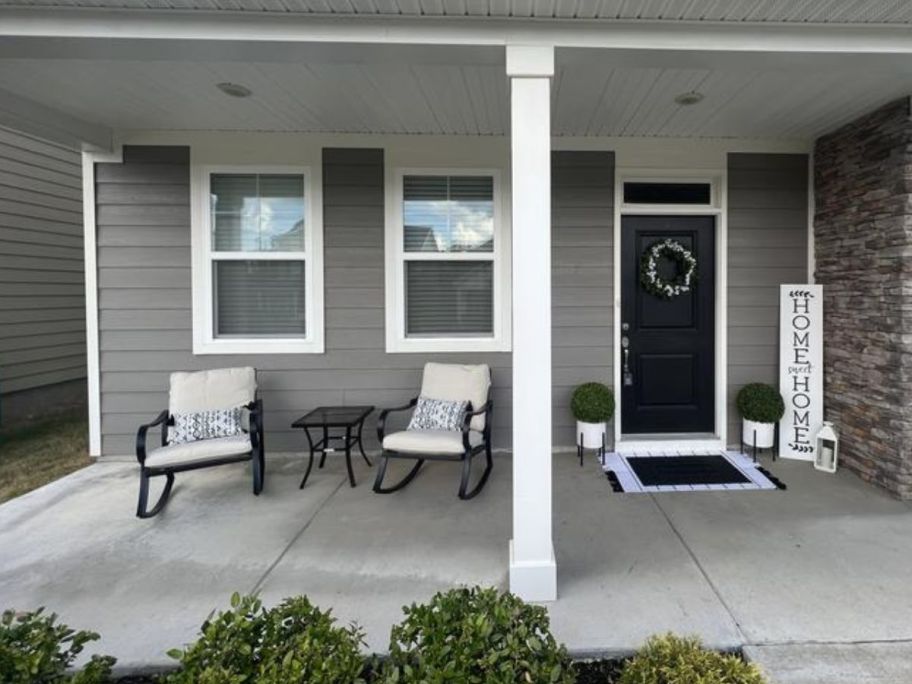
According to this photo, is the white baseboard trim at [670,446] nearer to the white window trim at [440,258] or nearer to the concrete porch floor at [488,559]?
the concrete porch floor at [488,559]

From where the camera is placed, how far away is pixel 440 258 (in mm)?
4199

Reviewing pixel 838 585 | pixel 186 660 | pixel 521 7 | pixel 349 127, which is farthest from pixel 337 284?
pixel 838 585

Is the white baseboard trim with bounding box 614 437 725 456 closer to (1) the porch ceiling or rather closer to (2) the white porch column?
(2) the white porch column

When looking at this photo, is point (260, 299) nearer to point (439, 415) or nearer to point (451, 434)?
point (439, 415)

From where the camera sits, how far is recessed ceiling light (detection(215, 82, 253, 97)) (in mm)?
3107

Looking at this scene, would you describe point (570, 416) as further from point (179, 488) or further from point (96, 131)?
point (96, 131)

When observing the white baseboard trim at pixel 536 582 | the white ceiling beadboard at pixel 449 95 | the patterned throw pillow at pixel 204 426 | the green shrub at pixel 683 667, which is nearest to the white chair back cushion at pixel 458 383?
the patterned throw pillow at pixel 204 426

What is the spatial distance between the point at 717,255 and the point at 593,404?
65.0 inches

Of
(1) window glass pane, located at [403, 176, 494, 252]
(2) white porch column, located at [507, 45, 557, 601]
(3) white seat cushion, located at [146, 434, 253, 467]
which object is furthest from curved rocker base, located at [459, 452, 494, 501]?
(1) window glass pane, located at [403, 176, 494, 252]

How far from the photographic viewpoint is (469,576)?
7.92 feet

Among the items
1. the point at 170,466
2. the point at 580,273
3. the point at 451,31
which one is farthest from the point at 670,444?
the point at 170,466

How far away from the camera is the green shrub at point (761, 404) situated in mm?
3928

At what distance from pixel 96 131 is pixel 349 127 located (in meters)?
1.90

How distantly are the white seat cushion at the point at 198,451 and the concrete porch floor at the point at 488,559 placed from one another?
324mm
